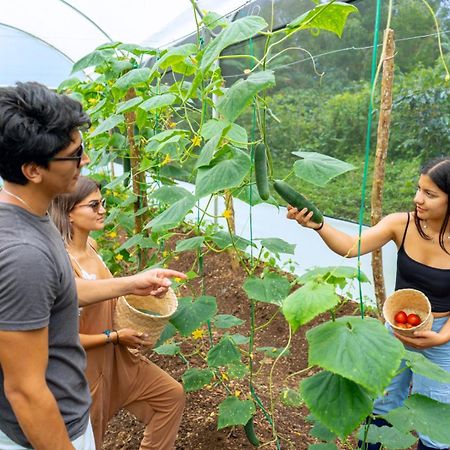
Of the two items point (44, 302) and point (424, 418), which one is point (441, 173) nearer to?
point (424, 418)

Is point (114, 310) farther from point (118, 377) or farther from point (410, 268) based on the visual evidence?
point (410, 268)

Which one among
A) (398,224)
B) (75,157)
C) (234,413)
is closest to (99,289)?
(75,157)

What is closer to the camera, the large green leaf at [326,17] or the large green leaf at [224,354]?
the large green leaf at [326,17]

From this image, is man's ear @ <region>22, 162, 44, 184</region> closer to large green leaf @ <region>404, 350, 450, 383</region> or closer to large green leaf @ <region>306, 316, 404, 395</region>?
large green leaf @ <region>306, 316, 404, 395</region>

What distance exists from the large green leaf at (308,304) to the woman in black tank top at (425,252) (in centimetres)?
48

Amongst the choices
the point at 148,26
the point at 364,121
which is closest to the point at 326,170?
the point at 364,121

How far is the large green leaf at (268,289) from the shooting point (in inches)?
57.8

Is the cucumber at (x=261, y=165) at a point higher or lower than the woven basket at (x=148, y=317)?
higher

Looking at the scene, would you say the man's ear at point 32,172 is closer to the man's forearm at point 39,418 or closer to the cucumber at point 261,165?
the man's forearm at point 39,418

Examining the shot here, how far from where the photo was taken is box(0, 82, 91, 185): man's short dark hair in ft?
3.06

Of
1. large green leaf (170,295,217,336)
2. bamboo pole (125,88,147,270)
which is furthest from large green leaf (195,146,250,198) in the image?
bamboo pole (125,88,147,270)

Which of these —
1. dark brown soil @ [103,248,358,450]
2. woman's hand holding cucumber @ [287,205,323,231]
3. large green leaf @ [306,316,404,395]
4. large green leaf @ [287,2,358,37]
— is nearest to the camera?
large green leaf @ [306,316,404,395]

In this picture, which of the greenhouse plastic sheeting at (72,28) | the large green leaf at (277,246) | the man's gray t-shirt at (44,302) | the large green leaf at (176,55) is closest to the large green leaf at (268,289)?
the large green leaf at (277,246)

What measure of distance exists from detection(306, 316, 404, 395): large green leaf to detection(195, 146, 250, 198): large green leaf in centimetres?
46
